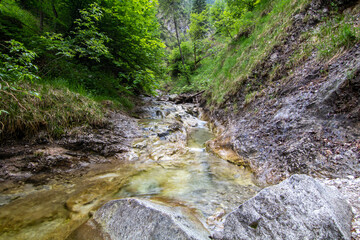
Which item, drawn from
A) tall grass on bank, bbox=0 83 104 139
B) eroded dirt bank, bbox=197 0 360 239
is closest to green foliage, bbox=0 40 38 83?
tall grass on bank, bbox=0 83 104 139

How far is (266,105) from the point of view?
411cm

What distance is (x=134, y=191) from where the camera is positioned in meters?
2.77

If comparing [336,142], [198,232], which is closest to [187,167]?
[198,232]

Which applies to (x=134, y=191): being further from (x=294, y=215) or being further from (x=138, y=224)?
(x=294, y=215)

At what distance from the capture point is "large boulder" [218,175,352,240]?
119cm

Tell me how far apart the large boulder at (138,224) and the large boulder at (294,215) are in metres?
0.39

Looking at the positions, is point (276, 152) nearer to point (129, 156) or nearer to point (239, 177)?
point (239, 177)

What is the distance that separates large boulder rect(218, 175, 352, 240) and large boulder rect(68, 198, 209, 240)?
1.27 feet

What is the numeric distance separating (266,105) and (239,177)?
2.06 metres

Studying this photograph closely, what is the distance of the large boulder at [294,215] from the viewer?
3.91ft

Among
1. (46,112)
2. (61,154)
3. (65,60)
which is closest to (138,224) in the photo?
(61,154)

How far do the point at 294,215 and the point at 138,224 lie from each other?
136cm

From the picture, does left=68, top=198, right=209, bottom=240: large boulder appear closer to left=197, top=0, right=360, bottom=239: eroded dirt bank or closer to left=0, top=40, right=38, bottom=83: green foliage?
left=197, top=0, right=360, bottom=239: eroded dirt bank

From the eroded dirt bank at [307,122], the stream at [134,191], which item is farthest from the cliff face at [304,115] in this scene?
the stream at [134,191]
